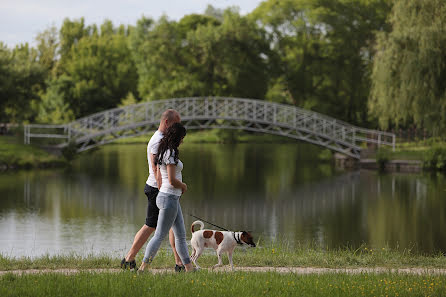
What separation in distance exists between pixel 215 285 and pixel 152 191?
54.9 inches

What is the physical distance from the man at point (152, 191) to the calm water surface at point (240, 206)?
3852 mm

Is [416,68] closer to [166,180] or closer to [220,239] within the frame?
[220,239]

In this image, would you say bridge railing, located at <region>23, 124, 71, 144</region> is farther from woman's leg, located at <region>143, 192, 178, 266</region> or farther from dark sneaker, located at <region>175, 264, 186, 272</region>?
woman's leg, located at <region>143, 192, 178, 266</region>

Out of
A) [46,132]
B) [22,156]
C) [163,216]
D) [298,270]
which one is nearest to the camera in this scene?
[163,216]

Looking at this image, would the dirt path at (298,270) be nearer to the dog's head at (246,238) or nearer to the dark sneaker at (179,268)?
the dark sneaker at (179,268)

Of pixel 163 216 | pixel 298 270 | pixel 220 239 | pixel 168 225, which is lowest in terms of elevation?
pixel 298 270

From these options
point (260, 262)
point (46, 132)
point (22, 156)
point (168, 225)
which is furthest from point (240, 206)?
point (46, 132)

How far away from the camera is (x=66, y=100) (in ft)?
172

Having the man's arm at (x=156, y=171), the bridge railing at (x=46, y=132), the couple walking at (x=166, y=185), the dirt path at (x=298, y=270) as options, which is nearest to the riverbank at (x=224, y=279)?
the dirt path at (x=298, y=270)

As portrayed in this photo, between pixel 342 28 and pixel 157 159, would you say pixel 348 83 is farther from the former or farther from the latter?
pixel 157 159

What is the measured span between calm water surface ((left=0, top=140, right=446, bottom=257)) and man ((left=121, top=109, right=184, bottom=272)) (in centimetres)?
385

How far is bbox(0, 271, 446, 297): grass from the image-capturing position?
6.86m

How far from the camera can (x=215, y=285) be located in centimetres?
714

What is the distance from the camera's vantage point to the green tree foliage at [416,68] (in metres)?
27.6
